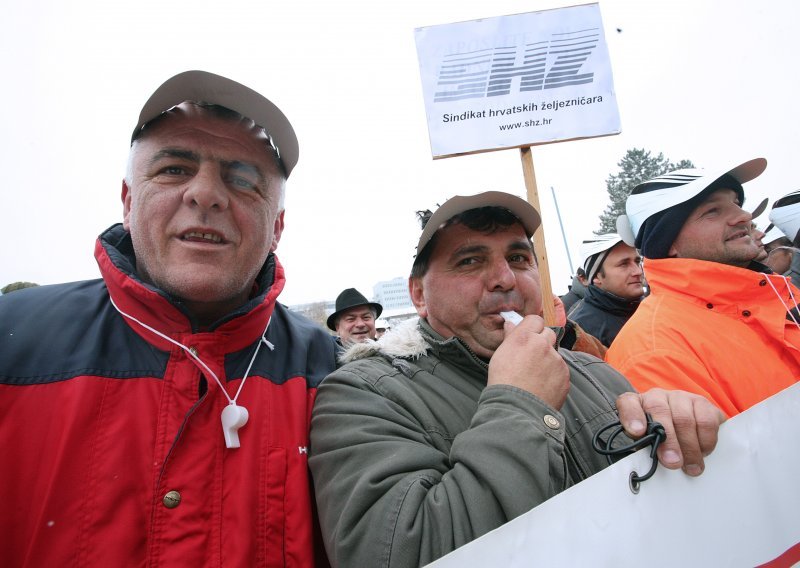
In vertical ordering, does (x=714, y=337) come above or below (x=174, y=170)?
below

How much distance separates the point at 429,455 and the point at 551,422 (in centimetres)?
37

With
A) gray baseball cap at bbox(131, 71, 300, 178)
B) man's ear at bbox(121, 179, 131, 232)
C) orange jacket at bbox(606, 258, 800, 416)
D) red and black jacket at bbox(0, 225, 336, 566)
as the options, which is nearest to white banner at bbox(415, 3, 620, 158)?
orange jacket at bbox(606, 258, 800, 416)

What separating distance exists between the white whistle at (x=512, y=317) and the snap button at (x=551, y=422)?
52 centimetres

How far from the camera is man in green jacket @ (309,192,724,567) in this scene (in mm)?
1151

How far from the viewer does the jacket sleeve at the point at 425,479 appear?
1.13 meters

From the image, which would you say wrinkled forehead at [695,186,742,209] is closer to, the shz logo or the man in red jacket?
the shz logo

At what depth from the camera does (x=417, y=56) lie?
3.39 m

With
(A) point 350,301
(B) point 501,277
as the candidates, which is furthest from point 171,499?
(A) point 350,301

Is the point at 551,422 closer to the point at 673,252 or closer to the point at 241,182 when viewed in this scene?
the point at 241,182

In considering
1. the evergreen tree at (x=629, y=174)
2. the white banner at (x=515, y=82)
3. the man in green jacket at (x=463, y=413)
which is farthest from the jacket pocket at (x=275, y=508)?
the evergreen tree at (x=629, y=174)

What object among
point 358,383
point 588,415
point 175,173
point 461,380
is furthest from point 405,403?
point 175,173

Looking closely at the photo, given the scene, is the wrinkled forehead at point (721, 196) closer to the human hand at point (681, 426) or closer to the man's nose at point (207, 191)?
the human hand at point (681, 426)

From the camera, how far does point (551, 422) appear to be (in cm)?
128

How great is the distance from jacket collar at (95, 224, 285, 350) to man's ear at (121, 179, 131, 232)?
0.17ft
